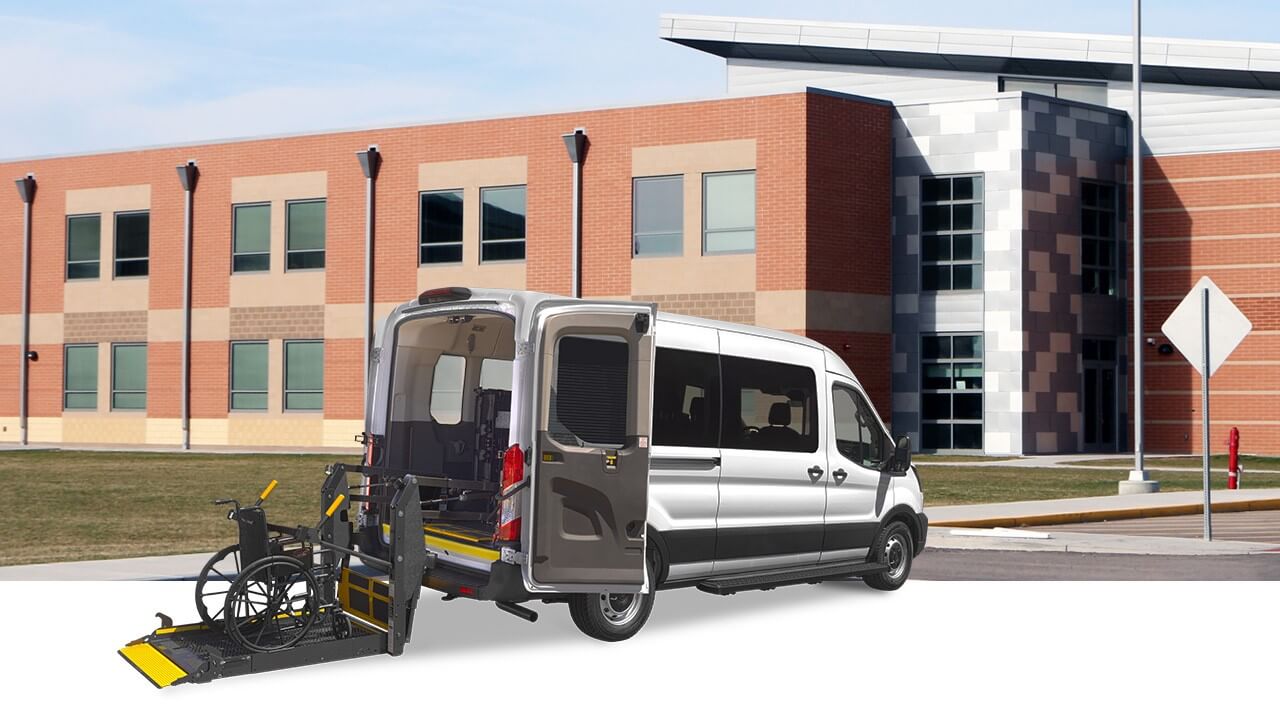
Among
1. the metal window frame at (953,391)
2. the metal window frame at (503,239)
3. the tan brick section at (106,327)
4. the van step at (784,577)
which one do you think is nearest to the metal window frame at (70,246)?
the tan brick section at (106,327)

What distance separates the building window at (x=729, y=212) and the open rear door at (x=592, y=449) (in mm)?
28040

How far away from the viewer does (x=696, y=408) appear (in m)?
10.8

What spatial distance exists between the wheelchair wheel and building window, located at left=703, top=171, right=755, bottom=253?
94.8 feet

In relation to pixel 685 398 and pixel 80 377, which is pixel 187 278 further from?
pixel 685 398

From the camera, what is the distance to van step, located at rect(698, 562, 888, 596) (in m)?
11.0

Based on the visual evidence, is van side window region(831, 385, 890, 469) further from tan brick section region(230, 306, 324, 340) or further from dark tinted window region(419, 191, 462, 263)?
tan brick section region(230, 306, 324, 340)

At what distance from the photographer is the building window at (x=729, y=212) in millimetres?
37656

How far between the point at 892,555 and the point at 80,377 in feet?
127

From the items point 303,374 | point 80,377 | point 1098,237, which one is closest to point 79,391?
point 80,377

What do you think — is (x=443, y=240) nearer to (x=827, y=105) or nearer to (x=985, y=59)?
(x=827, y=105)

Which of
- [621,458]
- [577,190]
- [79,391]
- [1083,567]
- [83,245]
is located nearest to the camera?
[621,458]

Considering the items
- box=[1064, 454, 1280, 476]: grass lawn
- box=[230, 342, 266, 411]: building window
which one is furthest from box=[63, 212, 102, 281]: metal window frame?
box=[1064, 454, 1280, 476]: grass lawn

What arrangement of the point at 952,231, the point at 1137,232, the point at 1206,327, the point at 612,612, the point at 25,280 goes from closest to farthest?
the point at 612,612, the point at 1206,327, the point at 1137,232, the point at 952,231, the point at 25,280

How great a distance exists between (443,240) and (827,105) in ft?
37.0
